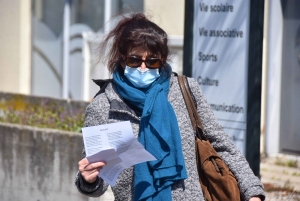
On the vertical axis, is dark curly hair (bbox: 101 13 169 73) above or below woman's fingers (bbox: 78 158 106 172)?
above

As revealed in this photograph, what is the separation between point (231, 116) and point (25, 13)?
649cm

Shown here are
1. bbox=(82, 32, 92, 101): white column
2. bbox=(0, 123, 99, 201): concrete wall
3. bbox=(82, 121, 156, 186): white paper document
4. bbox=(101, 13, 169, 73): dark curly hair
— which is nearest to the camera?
bbox=(82, 121, 156, 186): white paper document

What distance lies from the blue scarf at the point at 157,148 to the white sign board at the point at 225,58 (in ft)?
5.27

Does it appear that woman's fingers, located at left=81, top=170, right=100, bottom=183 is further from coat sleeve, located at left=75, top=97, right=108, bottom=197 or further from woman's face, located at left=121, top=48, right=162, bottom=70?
woman's face, located at left=121, top=48, right=162, bottom=70

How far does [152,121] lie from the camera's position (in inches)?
104

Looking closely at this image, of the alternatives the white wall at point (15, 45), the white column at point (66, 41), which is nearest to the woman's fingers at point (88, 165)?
the white column at point (66, 41)

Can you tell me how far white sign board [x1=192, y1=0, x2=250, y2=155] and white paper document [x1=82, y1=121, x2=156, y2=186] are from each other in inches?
70.5

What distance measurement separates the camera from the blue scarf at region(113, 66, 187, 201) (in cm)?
260

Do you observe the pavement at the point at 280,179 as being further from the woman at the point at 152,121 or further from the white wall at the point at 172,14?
the woman at the point at 152,121

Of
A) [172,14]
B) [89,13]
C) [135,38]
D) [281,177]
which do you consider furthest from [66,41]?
[135,38]

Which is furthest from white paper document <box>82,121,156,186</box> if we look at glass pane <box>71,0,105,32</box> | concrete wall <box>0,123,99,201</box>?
glass pane <box>71,0,105,32</box>

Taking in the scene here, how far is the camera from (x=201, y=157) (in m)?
2.73

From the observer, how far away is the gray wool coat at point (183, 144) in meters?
2.68

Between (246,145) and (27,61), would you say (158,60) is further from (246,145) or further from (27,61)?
(27,61)
